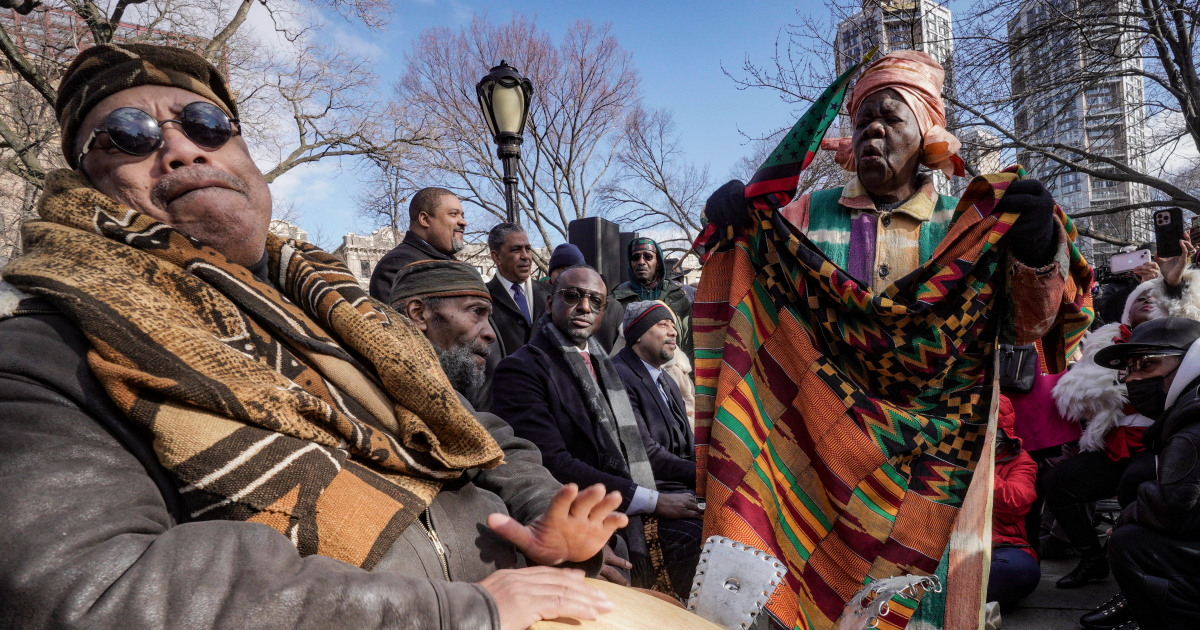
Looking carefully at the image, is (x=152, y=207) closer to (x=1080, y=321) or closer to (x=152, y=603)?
(x=152, y=603)

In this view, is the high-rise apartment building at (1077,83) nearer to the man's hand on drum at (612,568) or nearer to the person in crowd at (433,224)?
the person in crowd at (433,224)

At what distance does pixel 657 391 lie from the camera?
4.32m

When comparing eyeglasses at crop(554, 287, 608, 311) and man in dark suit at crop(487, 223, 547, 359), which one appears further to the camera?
man in dark suit at crop(487, 223, 547, 359)

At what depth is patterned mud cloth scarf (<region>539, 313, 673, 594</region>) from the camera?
3.52 metres

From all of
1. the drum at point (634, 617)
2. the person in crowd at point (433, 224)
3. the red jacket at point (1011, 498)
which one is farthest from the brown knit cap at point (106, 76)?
the red jacket at point (1011, 498)

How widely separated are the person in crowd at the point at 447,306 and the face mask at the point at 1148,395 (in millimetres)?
3871

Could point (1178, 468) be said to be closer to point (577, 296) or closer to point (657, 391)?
point (657, 391)

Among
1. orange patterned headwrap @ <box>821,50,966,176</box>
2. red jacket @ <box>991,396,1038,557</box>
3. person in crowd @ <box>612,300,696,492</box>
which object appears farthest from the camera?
red jacket @ <box>991,396,1038,557</box>

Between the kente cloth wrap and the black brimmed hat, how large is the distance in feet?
13.6

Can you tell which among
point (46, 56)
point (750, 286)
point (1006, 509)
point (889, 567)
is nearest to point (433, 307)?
point (750, 286)

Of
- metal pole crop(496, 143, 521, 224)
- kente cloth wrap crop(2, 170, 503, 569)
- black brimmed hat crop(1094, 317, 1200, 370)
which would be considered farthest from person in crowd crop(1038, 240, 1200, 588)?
metal pole crop(496, 143, 521, 224)

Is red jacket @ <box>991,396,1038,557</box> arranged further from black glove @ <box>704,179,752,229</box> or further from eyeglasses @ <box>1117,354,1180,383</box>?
black glove @ <box>704,179,752,229</box>

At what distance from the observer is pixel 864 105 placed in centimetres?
260

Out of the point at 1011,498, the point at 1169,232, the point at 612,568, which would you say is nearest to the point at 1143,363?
the point at 1011,498
